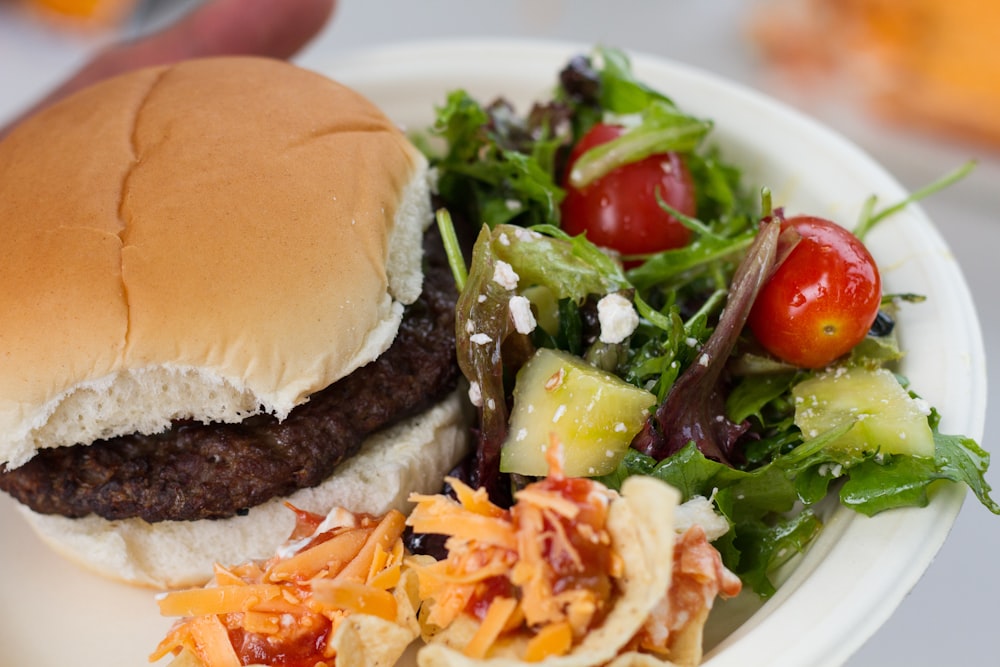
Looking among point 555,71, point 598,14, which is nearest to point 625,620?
point 555,71

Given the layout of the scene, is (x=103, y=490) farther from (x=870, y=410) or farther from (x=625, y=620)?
(x=870, y=410)

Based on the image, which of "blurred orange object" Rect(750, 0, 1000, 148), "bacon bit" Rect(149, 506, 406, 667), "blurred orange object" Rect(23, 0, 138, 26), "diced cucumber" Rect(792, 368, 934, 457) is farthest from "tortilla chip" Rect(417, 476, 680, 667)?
"blurred orange object" Rect(23, 0, 138, 26)

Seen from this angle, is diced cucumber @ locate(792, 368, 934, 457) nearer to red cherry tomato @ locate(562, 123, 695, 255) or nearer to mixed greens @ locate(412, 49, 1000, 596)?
mixed greens @ locate(412, 49, 1000, 596)

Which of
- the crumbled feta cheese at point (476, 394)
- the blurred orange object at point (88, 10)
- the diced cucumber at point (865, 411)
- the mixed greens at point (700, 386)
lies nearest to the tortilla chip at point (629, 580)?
the mixed greens at point (700, 386)

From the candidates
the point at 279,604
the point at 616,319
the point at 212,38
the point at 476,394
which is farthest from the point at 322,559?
the point at 212,38

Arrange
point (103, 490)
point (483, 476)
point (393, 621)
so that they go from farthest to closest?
point (483, 476) → point (103, 490) → point (393, 621)
